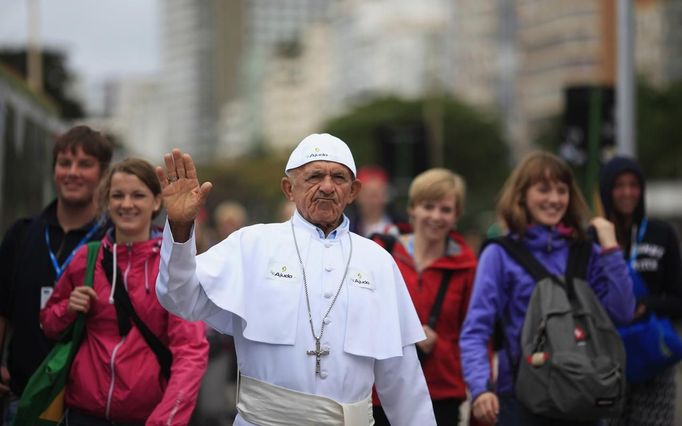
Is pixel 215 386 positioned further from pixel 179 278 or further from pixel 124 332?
pixel 179 278

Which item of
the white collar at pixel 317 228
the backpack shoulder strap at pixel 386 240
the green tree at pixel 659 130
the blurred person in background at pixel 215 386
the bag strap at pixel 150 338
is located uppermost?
the green tree at pixel 659 130

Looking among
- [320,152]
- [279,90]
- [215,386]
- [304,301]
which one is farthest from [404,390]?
[279,90]

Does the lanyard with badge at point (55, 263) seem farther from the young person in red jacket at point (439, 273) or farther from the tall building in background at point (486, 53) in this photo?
the tall building in background at point (486, 53)

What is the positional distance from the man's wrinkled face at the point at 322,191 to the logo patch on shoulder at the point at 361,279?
0.76 ft

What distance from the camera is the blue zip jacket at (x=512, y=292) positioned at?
5461 mm

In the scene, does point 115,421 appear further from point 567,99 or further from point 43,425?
point 567,99

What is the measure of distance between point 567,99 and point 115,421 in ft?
24.2

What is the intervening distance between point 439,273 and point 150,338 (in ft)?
5.89

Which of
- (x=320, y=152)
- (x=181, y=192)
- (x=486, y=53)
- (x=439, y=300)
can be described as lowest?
(x=439, y=300)

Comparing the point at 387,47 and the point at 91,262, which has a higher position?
the point at 387,47

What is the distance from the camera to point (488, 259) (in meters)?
5.58

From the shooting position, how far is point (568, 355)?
17.0 feet

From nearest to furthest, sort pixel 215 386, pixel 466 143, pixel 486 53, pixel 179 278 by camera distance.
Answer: pixel 179 278, pixel 215 386, pixel 466 143, pixel 486 53

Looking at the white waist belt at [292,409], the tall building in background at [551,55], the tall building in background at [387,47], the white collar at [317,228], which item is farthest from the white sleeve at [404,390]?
the tall building in background at [387,47]
